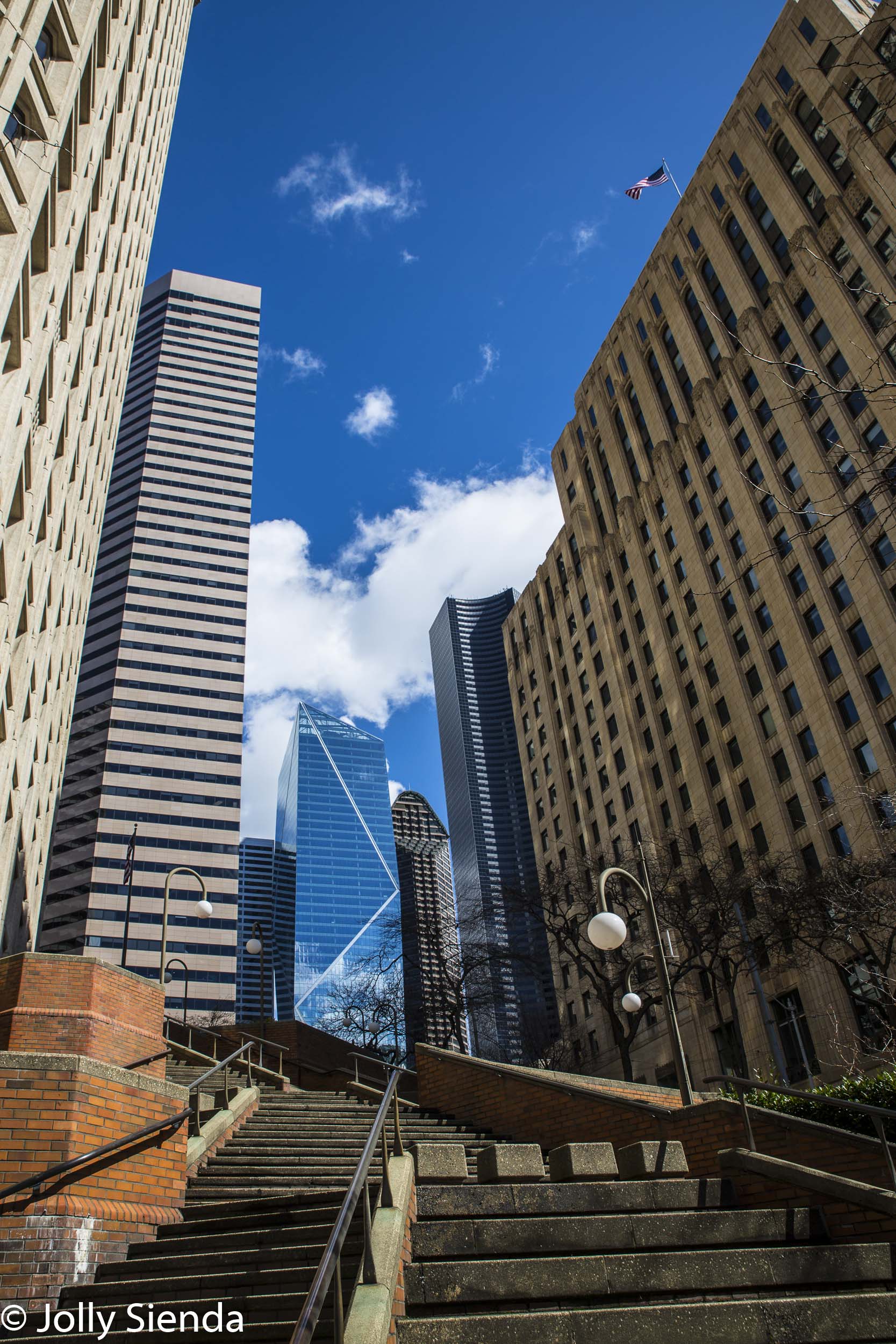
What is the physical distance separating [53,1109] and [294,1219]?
2394 millimetres

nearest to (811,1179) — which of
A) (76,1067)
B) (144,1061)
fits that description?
(76,1067)

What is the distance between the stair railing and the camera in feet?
11.9

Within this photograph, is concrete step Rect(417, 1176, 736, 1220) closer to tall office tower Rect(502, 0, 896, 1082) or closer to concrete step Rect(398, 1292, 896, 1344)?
concrete step Rect(398, 1292, 896, 1344)

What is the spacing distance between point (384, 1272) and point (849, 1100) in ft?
23.9

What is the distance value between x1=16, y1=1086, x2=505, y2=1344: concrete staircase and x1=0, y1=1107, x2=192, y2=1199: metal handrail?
869 mm

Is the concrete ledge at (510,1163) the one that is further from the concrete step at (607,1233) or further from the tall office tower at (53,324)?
the tall office tower at (53,324)

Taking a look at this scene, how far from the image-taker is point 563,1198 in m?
8.02

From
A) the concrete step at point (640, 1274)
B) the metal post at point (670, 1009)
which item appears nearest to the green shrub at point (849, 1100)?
the metal post at point (670, 1009)

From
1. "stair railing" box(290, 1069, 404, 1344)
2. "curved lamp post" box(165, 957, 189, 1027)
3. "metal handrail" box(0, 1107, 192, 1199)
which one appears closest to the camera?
"stair railing" box(290, 1069, 404, 1344)

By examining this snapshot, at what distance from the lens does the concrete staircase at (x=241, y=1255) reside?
6.26 metres

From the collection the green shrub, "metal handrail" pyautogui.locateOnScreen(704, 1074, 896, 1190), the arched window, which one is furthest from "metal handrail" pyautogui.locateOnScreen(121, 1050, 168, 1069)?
the arched window

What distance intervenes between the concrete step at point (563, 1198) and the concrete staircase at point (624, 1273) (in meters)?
0.01

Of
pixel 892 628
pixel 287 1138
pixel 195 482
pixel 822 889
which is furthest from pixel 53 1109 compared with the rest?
pixel 195 482

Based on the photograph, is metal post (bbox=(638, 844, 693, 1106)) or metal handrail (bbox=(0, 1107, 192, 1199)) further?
metal post (bbox=(638, 844, 693, 1106))
